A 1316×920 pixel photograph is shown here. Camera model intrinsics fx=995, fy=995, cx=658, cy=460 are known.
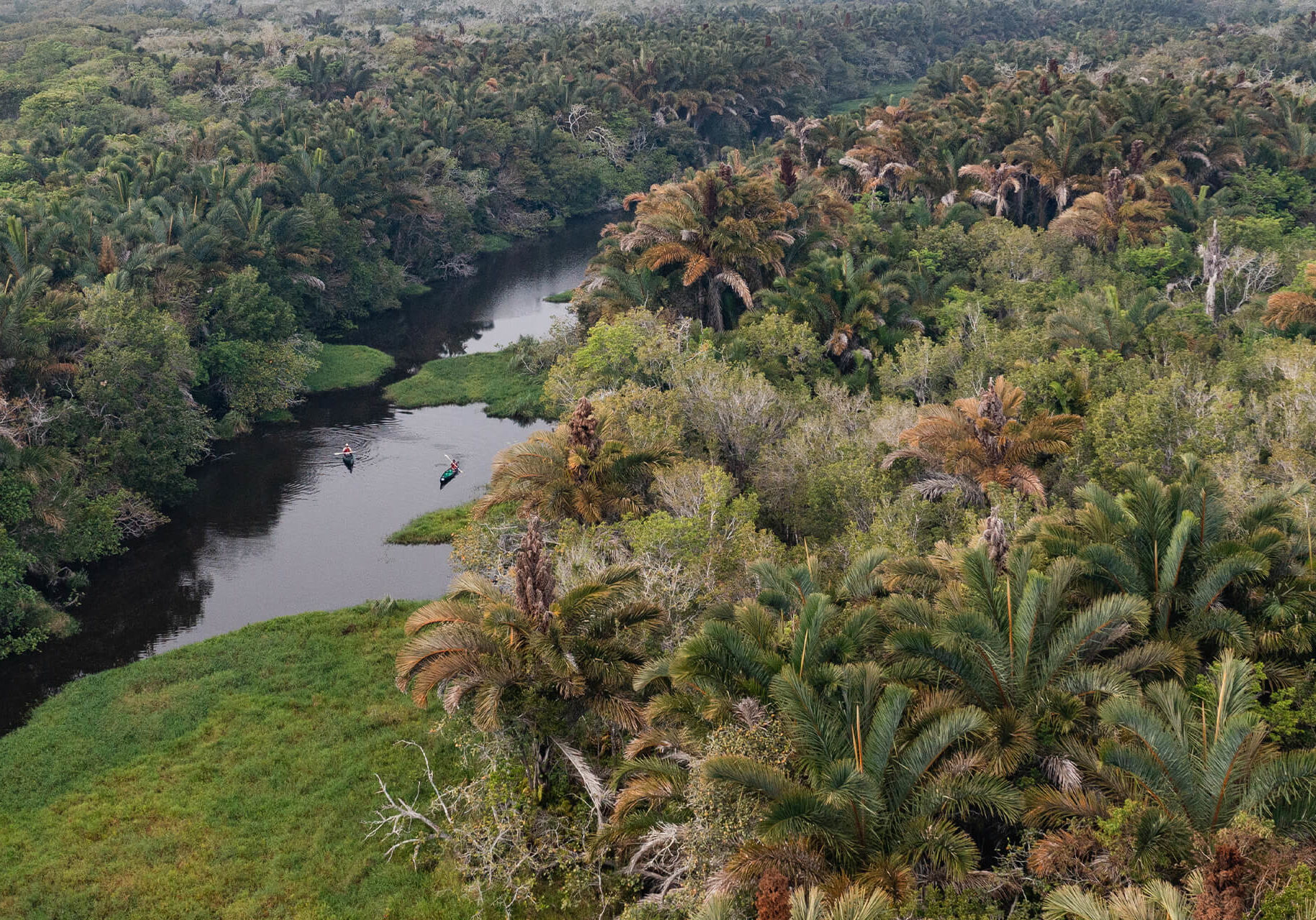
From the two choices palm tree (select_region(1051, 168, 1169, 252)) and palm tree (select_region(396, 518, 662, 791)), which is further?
palm tree (select_region(1051, 168, 1169, 252))

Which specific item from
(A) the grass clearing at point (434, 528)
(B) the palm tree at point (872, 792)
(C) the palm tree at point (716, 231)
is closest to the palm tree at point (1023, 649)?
(B) the palm tree at point (872, 792)

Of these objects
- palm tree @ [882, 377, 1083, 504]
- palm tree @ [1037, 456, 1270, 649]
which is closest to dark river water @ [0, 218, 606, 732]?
palm tree @ [882, 377, 1083, 504]

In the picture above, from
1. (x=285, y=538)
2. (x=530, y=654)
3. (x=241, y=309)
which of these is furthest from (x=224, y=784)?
(x=241, y=309)

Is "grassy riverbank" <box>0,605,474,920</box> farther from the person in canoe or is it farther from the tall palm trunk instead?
the tall palm trunk

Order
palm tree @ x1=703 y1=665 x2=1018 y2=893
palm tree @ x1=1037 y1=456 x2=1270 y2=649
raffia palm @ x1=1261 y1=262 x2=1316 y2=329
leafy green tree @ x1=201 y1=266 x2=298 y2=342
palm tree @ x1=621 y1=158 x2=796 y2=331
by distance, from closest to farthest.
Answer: palm tree @ x1=703 y1=665 x2=1018 y2=893 → palm tree @ x1=1037 y1=456 x2=1270 y2=649 → raffia palm @ x1=1261 y1=262 x2=1316 y2=329 → palm tree @ x1=621 y1=158 x2=796 y2=331 → leafy green tree @ x1=201 y1=266 x2=298 y2=342

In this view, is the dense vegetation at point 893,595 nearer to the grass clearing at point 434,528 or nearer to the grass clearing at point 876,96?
the grass clearing at point 434,528

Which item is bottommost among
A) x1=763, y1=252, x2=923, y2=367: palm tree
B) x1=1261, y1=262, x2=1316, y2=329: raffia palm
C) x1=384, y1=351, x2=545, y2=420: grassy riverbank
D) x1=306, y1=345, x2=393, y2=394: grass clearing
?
x1=384, y1=351, x2=545, y2=420: grassy riverbank

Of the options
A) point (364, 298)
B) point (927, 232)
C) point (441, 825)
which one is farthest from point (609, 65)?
point (441, 825)
